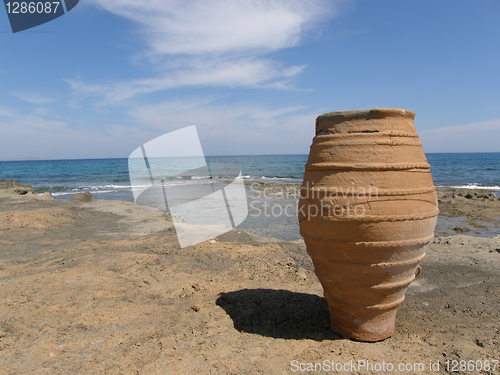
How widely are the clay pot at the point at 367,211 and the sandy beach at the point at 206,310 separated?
411 mm

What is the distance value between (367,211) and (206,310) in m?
2.05

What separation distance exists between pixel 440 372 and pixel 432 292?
6.09 feet

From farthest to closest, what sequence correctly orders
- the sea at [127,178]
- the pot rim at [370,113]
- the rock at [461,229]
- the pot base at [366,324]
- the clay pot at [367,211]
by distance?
the sea at [127,178]
the rock at [461,229]
the pot base at [366,324]
the pot rim at [370,113]
the clay pot at [367,211]

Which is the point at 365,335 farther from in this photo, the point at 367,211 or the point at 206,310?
the point at 206,310

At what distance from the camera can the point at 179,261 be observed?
5.74 metres

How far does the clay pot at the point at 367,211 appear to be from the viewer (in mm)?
2834

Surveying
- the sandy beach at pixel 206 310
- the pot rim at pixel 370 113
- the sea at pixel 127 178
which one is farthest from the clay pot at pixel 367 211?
the sea at pixel 127 178

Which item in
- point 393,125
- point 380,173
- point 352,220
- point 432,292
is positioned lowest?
point 432,292

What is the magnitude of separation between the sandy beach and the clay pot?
41 cm

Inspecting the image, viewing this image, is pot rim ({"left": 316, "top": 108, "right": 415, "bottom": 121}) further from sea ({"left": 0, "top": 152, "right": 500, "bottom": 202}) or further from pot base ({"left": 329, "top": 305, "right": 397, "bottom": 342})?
sea ({"left": 0, "top": 152, "right": 500, "bottom": 202})

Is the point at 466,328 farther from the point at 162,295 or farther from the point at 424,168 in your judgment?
the point at 162,295

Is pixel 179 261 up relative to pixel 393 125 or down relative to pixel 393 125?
down

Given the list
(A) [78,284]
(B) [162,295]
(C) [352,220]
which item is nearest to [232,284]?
(B) [162,295]

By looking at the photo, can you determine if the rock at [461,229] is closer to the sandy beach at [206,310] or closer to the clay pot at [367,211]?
the sandy beach at [206,310]
